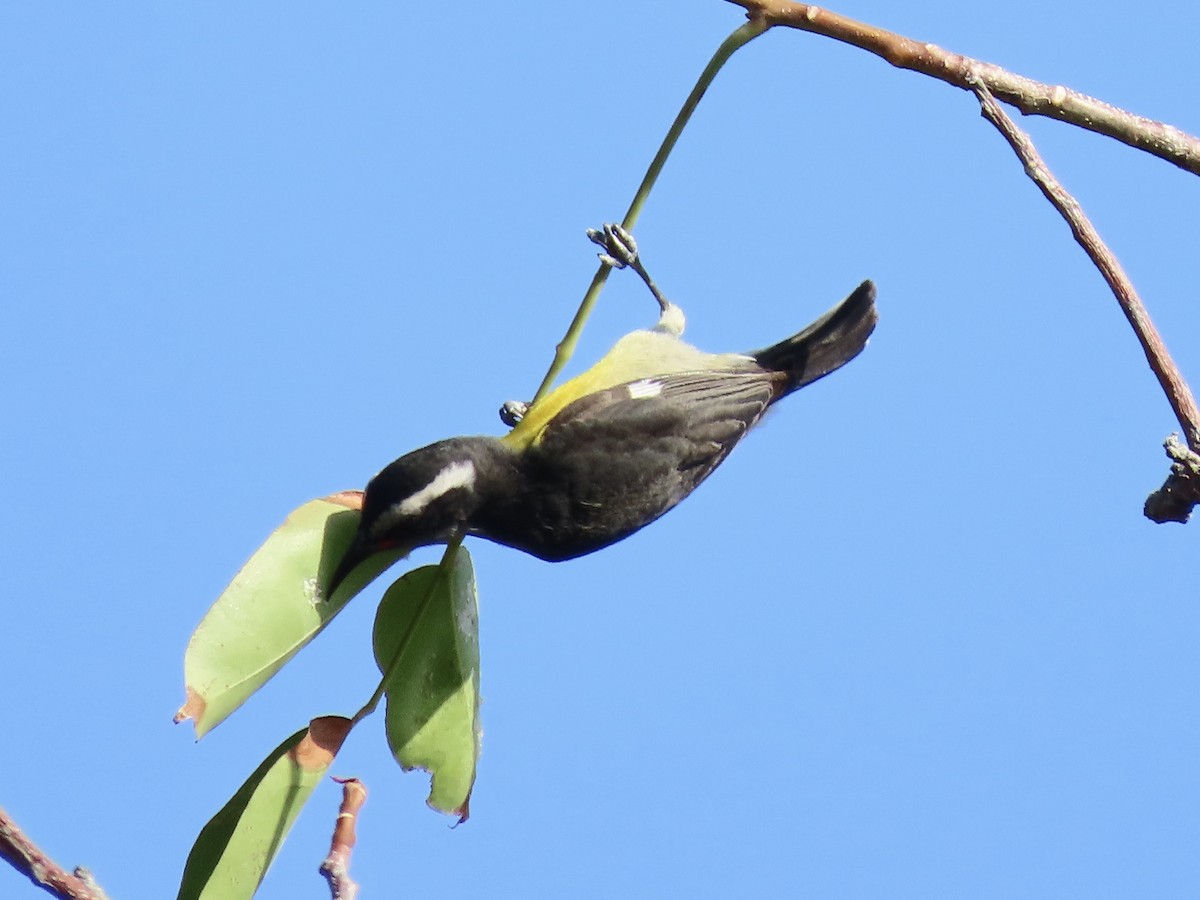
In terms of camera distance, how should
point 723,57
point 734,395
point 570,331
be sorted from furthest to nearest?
1. point 734,395
2. point 570,331
3. point 723,57

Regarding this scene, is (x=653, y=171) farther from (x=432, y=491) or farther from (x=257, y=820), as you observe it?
(x=257, y=820)

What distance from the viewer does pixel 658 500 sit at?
3996mm

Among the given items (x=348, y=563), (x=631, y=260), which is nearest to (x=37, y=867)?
(x=348, y=563)

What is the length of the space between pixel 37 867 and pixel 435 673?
3.80 ft

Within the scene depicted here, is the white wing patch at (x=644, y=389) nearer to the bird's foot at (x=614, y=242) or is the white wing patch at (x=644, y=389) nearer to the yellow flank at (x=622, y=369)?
the yellow flank at (x=622, y=369)

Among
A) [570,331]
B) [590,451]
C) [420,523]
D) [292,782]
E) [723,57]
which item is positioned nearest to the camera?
[292,782]

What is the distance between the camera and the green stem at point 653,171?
274 cm

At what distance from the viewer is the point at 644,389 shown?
408 centimetres

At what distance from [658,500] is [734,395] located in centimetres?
46

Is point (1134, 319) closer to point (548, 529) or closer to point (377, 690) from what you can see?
point (377, 690)

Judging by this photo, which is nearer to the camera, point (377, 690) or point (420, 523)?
point (377, 690)

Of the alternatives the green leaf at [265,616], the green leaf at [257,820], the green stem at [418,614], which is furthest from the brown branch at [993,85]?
the green leaf at [257,820]

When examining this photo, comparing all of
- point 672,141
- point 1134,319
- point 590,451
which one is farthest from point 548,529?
point 1134,319

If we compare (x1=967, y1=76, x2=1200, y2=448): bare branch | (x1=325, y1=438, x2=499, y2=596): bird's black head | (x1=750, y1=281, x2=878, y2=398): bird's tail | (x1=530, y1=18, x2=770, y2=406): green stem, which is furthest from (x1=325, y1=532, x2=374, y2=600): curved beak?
(x1=750, y1=281, x2=878, y2=398): bird's tail
